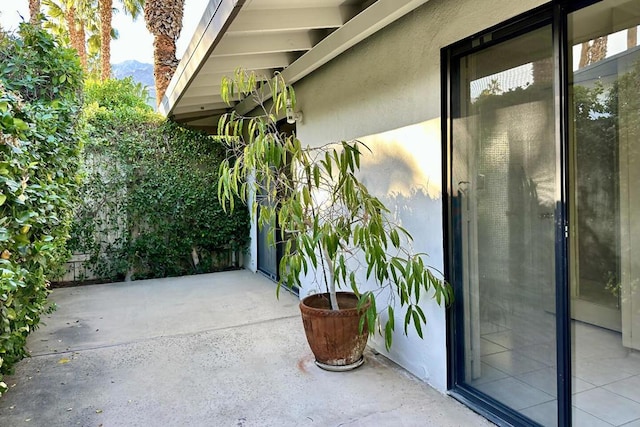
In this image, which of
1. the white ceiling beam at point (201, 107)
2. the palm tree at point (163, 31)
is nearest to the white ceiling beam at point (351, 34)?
the white ceiling beam at point (201, 107)

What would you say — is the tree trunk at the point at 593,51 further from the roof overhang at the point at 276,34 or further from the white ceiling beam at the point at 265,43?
the white ceiling beam at the point at 265,43

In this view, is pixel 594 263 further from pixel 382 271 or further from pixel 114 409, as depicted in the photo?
pixel 114 409

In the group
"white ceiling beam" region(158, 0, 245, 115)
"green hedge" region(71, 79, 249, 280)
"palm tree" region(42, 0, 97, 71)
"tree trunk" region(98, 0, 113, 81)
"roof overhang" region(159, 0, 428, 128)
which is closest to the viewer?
"white ceiling beam" region(158, 0, 245, 115)

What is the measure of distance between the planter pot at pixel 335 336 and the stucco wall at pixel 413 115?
1.44ft

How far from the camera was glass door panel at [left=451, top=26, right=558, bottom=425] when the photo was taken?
246cm

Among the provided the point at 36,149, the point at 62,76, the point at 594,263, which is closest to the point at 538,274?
the point at 594,263

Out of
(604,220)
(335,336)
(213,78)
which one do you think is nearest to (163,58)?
(213,78)

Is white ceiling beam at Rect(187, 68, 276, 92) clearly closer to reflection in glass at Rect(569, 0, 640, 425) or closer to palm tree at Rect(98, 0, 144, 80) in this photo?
reflection in glass at Rect(569, 0, 640, 425)

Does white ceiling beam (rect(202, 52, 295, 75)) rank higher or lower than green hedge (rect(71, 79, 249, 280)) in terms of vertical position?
higher

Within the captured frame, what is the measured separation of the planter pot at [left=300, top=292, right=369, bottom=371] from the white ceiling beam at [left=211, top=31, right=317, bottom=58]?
2.63 metres

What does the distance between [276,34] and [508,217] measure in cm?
293

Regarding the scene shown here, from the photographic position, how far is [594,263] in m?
2.33

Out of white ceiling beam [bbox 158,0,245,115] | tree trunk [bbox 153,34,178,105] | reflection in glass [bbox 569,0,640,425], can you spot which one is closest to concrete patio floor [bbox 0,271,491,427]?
reflection in glass [bbox 569,0,640,425]

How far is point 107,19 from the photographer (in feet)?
48.1
